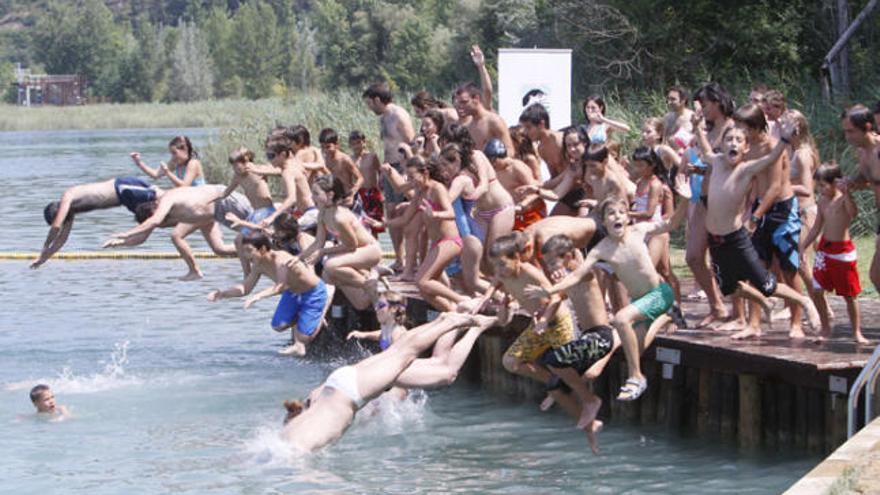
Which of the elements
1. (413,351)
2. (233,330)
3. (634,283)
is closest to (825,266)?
(634,283)

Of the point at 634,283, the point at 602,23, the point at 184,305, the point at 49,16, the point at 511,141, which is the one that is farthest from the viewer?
the point at 49,16

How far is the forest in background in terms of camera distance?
31094 mm

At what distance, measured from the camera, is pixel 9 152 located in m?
65.7

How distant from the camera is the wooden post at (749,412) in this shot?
1027 cm

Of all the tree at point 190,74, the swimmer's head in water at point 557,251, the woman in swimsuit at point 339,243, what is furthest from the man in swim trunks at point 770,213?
the tree at point 190,74

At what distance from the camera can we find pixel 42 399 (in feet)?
42.0

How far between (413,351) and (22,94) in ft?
425

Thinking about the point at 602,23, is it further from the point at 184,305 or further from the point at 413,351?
the point at 413,351

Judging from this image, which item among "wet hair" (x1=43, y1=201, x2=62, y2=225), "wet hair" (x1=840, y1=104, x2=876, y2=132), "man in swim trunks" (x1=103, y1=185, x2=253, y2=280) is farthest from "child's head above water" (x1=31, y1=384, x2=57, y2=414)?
"wet hair" (x1=840, y1=104, x2=876, y2=132)

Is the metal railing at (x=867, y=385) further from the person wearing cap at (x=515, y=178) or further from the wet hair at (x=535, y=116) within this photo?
the wet hair at (x=535, y=116)

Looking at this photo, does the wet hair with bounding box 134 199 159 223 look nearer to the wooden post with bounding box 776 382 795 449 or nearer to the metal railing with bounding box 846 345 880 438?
the wooden post with bounding box 776 382 795 449

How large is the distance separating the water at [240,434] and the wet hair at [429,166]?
6.89ft

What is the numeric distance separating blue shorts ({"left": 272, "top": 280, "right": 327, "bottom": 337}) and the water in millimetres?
775

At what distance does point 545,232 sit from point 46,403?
5.13m
